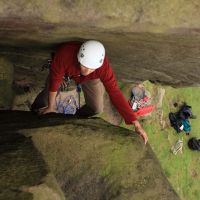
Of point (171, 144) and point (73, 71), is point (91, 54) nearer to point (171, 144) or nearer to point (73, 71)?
point (73, 71)

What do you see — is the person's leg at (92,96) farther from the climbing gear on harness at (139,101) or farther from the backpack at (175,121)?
the backpack at (175,121)

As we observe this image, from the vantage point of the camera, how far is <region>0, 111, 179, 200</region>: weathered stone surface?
5148 mm

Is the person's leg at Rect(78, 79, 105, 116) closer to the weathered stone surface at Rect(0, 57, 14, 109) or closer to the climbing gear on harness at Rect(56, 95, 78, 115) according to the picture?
the weathered stone surface at Rect(0, 57, 14, 109)

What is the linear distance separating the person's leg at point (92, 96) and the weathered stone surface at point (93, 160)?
141 cm

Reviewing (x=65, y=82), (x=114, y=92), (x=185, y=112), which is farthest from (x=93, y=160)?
(x=185, y=112)

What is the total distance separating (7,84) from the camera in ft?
24.8

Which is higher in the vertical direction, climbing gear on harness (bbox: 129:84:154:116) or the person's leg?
the person's leg

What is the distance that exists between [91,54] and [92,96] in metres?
2.24

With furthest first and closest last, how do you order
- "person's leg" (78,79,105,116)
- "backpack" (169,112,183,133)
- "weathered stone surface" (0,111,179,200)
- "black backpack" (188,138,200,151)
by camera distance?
"black backpack" (188,138,200,151), "backpack" (169,112,183,133), "person's leg" (78,79,105,116), "weathered stone surface" (0,111,179,200)

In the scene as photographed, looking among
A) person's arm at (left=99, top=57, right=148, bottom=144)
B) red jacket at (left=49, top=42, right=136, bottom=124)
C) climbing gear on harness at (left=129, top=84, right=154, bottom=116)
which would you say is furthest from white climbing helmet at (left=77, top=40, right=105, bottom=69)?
climbing gear on harness at (left=129, top=84, right=154, bottom=116)

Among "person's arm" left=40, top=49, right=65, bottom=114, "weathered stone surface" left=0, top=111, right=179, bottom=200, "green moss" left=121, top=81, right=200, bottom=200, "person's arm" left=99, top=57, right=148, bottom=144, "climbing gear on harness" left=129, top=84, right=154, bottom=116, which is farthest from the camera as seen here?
"green moss" left=121, top=81, right=200, bottom=200

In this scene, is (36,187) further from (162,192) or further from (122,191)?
(162,192)

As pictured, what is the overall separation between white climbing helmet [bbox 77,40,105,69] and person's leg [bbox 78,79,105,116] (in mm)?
1312

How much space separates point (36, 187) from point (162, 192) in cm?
200
